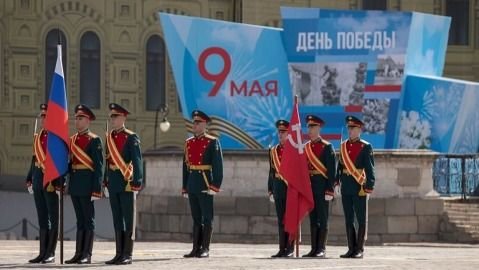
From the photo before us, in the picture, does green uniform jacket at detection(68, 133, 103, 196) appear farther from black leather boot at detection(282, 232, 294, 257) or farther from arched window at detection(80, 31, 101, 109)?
arched window at detection(80, 31, 101, 109)

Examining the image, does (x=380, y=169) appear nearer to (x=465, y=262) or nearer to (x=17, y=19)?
(x=465, y=262)

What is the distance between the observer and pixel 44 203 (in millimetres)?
18562

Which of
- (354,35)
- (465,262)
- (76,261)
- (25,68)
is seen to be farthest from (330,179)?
(25,68)

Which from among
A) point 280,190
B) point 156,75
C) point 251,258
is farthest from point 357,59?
point 251,258

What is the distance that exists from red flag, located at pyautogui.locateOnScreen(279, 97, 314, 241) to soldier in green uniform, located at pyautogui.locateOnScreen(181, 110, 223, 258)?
108 cm

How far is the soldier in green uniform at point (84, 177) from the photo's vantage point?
1794cm

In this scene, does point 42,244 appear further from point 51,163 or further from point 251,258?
point 251,258

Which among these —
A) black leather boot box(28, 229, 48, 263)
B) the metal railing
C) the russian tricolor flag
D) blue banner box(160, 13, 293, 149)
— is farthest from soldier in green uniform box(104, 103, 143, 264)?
blue banner box(160, 13, 293, 149)

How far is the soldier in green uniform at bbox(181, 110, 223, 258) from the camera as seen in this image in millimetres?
19188

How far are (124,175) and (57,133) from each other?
35.4 inches

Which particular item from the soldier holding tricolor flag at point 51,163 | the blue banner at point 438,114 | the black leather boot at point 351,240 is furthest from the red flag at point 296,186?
the blue banner at point 438,114

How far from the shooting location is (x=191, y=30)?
3900 cm

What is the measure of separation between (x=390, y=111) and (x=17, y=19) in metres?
14.4

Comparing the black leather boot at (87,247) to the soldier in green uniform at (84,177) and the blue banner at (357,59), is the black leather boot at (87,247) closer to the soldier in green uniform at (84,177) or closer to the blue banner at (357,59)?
the soldier in green uniform at (84,177)
